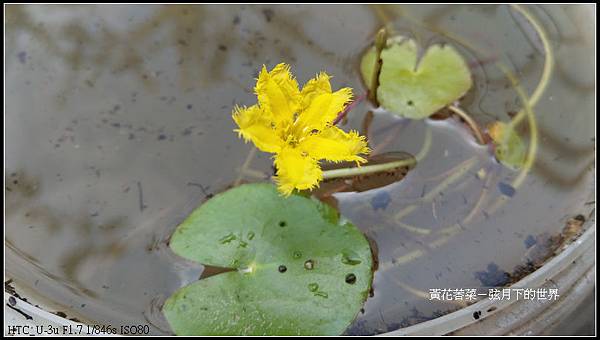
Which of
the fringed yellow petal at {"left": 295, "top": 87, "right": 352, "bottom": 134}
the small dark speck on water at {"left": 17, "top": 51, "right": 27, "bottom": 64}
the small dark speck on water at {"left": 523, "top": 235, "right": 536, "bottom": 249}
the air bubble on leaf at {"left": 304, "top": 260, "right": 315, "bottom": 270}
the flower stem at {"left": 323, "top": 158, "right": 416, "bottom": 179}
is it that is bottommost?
the small dark speck on water at {"left": 523, "top": 235, "right": 536, "bottom": 249}

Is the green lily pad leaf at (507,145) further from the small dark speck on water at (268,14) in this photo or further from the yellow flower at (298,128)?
the small dark speck on water at (268,14)

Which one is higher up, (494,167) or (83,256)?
(83,256)

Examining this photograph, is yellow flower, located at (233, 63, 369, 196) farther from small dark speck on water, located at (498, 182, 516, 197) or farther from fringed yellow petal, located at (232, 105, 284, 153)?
small dark speck on water, located at (498, 182, 516, 197)

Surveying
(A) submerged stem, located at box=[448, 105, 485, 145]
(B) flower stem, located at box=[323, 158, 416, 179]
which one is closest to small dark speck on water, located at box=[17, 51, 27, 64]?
(B) flower stem, located at box=[323, 158, 416, 179]

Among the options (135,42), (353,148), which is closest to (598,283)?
(353,148)

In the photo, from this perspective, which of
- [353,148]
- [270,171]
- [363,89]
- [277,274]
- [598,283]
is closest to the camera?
[353,148]

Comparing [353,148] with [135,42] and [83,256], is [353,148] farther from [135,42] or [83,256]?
[135,42]

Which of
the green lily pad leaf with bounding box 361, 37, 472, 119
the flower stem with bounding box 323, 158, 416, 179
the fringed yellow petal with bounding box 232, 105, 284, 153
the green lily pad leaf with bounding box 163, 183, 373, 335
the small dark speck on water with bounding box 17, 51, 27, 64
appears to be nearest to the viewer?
the fringed yellow petal with bounding box 232, 105, 284, 153
